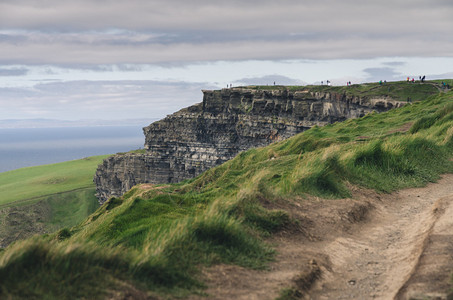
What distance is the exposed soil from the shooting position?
6.46 m

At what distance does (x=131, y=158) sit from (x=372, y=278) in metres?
108

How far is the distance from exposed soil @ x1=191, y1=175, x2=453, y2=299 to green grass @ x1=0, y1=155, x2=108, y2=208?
116331mm

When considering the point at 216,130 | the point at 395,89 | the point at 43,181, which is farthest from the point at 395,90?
the point at 43,181

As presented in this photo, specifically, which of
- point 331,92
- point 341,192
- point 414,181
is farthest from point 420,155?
point 331,92

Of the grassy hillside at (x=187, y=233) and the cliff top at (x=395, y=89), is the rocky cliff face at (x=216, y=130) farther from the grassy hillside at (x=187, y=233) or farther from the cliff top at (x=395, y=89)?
the grassy hillside at (x=187, y=233)

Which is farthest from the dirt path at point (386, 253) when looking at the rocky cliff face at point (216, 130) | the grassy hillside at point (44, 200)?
the grassy hillside at point (44, 200)

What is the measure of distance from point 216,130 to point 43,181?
77.7 m

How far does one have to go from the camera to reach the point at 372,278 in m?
7.31

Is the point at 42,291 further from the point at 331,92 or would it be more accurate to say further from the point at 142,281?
the point at 331,92

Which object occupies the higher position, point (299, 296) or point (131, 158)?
point (299, 296)

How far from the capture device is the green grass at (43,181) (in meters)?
125

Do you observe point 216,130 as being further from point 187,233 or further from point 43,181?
point 187,233

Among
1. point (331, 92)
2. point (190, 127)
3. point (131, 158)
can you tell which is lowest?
point (131, 158)

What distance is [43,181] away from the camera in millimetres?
150250
